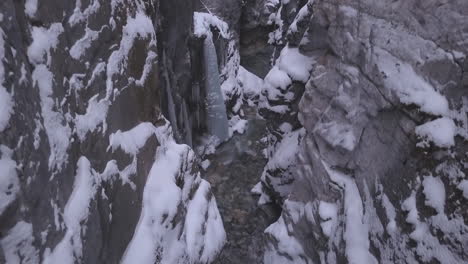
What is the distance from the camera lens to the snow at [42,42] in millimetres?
2166

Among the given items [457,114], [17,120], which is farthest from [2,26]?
[457,114]

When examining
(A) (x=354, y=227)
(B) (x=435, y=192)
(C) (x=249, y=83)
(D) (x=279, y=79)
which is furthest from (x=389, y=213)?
(C) (x=249, y=83)

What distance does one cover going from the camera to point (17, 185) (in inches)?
70.9

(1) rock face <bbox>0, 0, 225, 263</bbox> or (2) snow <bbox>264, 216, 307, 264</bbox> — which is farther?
(2) snow <bbox>264, 216, 307, 264</bbox>

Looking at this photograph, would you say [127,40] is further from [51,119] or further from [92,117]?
[51,119]

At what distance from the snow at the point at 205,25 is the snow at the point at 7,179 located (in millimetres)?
10353

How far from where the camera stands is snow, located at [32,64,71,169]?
2.20m

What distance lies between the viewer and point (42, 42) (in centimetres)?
226

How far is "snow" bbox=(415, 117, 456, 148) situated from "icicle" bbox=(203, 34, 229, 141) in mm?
9783

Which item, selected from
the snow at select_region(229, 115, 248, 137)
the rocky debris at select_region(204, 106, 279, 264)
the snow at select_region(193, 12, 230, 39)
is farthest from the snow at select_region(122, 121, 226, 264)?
the snow at select_region(229, 115, 248, 137)

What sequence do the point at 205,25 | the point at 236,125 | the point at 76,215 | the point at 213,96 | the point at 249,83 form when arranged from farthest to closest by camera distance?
the point at 249,83 < the point at 236,125 < the point at 213,96 < the point at 205,25 < the point at 76,215

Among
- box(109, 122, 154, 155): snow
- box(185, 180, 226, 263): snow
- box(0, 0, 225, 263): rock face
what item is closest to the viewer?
box(0, 0, 225, 263): rock face

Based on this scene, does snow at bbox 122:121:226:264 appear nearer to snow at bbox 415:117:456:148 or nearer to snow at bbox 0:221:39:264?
snow at bbox 0:221:39:264

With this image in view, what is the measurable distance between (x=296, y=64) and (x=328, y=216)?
141 inches
